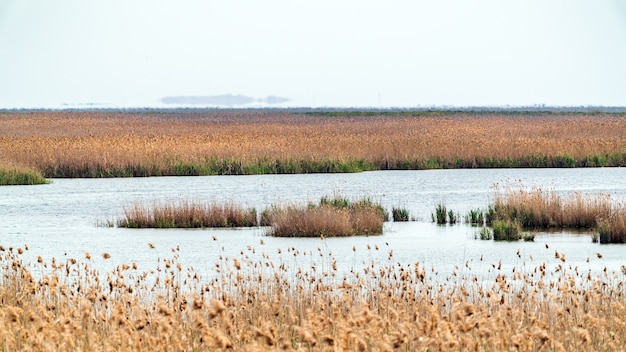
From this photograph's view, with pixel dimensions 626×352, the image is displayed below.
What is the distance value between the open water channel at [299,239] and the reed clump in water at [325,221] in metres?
0.35

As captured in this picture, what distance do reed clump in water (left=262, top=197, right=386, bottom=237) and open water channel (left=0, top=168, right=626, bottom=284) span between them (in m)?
0.35

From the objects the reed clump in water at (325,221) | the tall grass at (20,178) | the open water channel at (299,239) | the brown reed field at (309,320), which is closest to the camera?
the brown reed field at (309,320)

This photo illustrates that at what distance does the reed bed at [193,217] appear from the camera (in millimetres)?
22391

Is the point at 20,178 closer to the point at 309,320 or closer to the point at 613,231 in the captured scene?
the point at 613,231

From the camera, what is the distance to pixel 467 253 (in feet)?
58.0

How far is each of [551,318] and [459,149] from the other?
31482mm

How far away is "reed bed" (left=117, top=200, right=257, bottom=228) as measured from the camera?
2239 centimetres

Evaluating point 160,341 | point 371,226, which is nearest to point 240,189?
point 371,226

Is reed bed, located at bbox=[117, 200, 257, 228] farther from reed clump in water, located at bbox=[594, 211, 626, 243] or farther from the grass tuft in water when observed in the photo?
reed clump in water, located at bbox=[594, 211, 626, 243]

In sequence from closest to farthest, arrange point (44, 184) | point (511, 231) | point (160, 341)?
point (160, 341), point (511, 231), point (44, 184)

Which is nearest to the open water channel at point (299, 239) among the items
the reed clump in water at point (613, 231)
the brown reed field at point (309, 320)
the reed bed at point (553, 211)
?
the reed clump in water at point (613, 231)

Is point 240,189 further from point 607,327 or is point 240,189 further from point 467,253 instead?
point 607,327

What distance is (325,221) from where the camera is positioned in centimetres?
2031

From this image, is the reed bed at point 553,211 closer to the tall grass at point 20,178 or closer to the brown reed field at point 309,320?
the brown reed field at point 309,320
